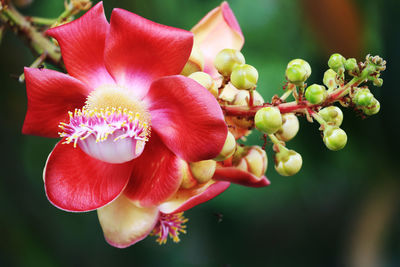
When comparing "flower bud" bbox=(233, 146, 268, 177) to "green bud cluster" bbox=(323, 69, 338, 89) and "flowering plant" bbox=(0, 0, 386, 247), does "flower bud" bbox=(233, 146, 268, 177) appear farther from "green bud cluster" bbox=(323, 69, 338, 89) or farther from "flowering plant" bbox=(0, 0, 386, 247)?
"green bud cluster" bbox=(323, 69, 338, 89)

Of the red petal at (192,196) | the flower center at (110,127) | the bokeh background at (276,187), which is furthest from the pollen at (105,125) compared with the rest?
the bokeh background at (276,187)

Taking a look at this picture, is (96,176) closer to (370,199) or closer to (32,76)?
(32,76)

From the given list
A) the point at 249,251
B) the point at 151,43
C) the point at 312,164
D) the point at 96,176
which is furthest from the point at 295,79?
the point at 249,251

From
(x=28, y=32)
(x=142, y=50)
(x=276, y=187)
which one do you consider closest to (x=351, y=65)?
(x=142, y=50)

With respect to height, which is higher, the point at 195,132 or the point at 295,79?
the point at 295,79

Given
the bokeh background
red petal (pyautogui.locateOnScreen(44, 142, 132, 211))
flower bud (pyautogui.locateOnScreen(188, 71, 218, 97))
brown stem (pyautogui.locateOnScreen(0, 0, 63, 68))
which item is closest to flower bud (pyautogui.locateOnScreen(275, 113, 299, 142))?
flower bud (pyautogui.locateOnScreen(188, 71, 218, 97))

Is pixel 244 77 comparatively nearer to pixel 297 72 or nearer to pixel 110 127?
pixel 297 72

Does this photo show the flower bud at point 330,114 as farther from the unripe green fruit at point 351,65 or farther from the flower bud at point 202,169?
the flower bud at point 202,169
